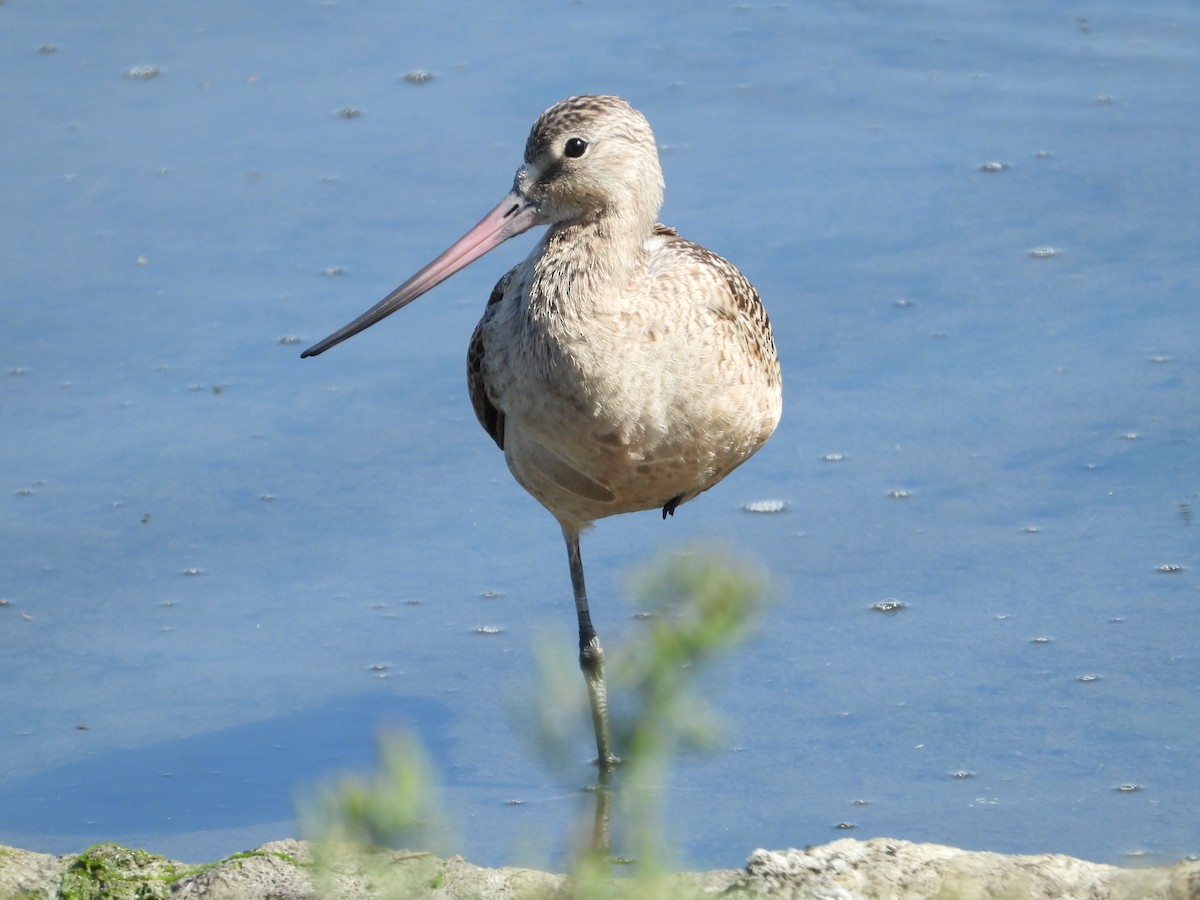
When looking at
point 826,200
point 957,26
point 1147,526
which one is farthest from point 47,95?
point 1147,526

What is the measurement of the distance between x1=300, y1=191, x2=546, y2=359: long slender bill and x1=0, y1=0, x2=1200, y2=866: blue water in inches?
42.4

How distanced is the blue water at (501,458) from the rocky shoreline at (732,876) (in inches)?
21.7

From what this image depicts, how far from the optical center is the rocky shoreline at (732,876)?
147 inches

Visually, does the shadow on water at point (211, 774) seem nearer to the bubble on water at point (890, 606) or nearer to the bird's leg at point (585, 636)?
the bird's leg at point (585, 636)

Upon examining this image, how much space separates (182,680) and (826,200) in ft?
12.0

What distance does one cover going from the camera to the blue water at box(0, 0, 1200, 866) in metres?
5.20

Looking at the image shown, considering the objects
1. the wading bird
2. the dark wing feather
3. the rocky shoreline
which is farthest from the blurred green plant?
the dark wing feather

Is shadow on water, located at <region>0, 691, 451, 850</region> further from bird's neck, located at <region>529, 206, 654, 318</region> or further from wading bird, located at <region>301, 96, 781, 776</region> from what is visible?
bird's neck, located at <region>529, 206, 654, 318</region>

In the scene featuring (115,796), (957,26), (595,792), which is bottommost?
(115,796)

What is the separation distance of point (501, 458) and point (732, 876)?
2913 mm

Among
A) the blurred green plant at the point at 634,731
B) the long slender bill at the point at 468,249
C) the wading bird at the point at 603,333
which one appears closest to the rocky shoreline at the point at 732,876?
the wading bird at the point at 603,333

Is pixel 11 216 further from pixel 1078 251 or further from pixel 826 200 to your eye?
pixel 1078 251

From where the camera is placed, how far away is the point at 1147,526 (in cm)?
604

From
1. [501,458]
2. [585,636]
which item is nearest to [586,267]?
[585,636]
